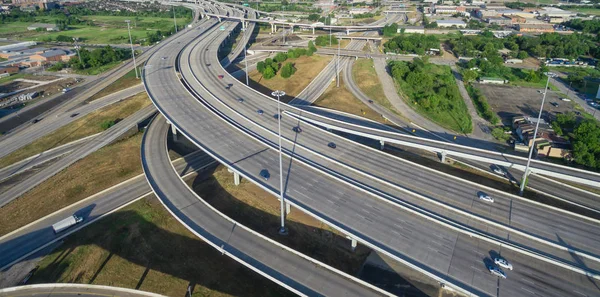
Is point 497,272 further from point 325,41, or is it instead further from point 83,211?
point 325,41

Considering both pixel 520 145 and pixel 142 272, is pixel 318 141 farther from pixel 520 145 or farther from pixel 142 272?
pixel 520 145

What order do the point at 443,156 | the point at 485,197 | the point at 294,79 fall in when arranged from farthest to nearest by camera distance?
the point at 294,79, the point at 443,156, the point at 485,197

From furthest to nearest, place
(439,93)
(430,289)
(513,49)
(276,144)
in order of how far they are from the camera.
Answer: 1. (513,49)
2. (439,93)
3. (276,144)
4. (430,289)

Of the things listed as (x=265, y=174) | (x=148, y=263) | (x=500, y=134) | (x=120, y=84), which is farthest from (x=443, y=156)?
(x=120, y=84)

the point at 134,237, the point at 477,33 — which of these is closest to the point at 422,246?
the point at 134,237

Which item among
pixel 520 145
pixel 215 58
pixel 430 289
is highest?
pixel 215 58

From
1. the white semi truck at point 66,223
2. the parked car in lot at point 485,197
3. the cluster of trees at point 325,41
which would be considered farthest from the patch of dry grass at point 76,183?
the cluster of trees at point 325,41
